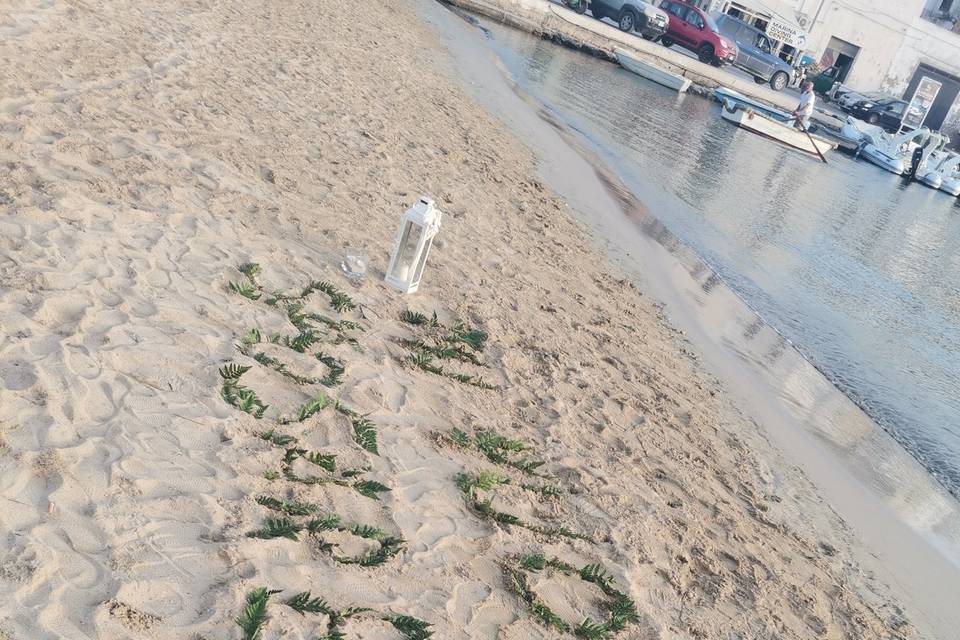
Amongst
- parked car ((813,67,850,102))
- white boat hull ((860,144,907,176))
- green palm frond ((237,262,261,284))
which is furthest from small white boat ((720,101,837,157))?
green palm frond ((237,262,261,284))

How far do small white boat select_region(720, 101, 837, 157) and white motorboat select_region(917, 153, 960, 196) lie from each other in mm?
7317

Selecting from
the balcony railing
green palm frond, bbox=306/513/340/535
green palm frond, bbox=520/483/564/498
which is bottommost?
green palm frond, bbox=520/483/564/498

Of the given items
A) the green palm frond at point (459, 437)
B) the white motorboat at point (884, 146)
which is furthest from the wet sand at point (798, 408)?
the white motorboat at point (884, 146)

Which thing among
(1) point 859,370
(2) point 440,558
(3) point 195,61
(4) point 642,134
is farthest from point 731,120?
(2) point 440,558

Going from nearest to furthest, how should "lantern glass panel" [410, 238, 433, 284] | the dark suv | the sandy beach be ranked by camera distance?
1. the sandy beach
2. "lantern glass panel" [410, 238, 433, 284]
3. the dark suv

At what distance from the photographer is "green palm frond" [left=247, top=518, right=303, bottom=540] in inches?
146

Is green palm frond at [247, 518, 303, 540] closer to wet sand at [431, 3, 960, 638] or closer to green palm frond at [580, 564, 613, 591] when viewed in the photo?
green palm frond at [580, 564, 613, 591]

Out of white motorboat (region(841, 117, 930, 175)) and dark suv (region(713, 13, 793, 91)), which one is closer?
white motorboat (region(841, 117, 930, 175))

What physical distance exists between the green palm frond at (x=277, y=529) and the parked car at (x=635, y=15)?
111ft

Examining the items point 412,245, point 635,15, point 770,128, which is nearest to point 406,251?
point 412,245

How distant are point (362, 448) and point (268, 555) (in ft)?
3.59

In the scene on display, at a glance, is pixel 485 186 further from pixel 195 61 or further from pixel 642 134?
pixel 642 134

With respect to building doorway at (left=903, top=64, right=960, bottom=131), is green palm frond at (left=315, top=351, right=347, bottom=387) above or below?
below

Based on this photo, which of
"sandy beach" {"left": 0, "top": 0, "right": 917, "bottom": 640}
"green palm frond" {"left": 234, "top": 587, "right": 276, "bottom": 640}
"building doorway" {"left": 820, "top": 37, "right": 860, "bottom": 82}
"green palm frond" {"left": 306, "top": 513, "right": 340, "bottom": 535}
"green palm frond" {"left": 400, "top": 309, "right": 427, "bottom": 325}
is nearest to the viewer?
"green palm frond" {"left": 234, "top": 587, "right": 276, "bottom": 640}
